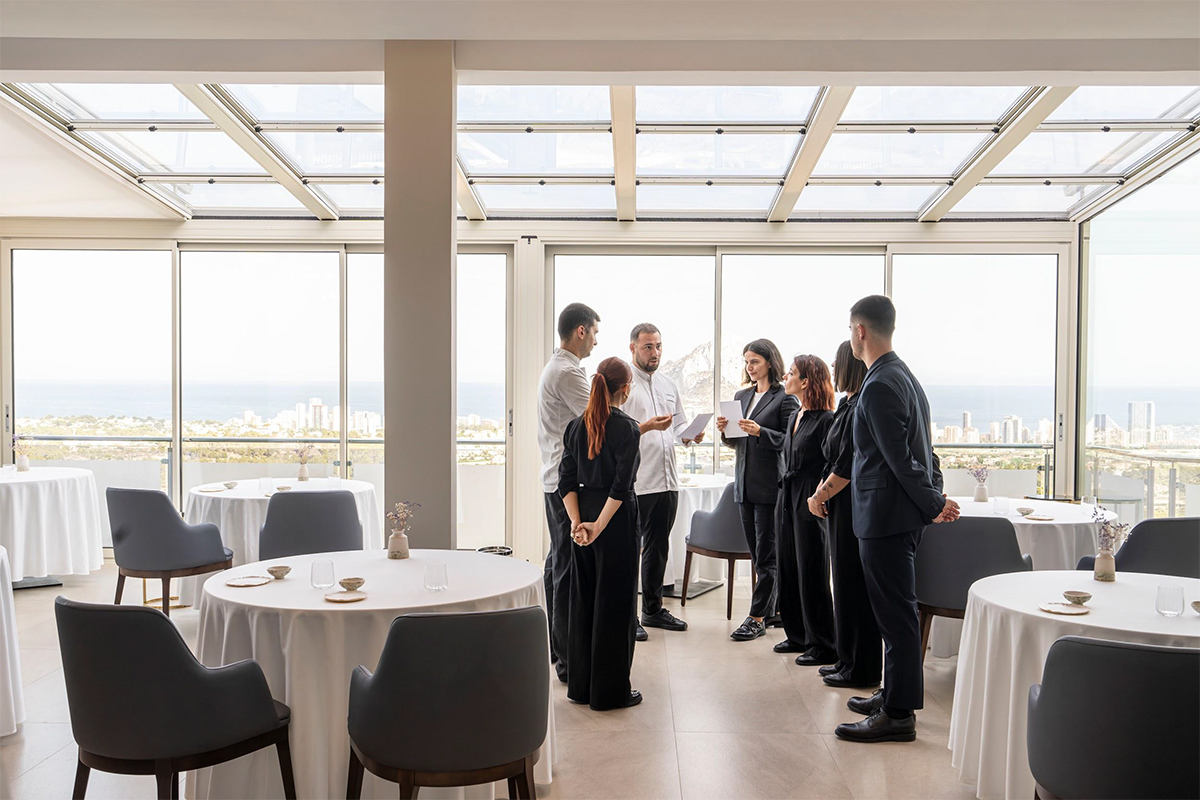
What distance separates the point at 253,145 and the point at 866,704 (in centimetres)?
521

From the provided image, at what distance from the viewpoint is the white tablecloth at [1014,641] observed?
2.58 metres

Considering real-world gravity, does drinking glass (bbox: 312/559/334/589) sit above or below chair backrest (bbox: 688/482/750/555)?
above

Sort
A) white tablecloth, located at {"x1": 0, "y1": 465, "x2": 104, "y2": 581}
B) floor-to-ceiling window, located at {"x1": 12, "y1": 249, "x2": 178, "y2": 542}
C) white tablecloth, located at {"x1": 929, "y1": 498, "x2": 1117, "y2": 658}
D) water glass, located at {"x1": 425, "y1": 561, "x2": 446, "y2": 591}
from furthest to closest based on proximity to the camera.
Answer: floor-to-ceiling window, located at {"x1": 12, "y1": 249, "x2": 178, "y2": 542} < white tablecloth, located at {"x1": 0, "y1": 465, "x2": 104, "y2": 581} < white tablecloth, located at {"x1": 929, "y1": 498, "x2": 1117, "y2": 658} < water glass, located at {"x1": 425, "y1": 561, "x2": 446, "y2": 591}

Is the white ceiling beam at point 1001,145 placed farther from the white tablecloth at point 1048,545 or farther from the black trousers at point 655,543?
the black trousers at point 655,543

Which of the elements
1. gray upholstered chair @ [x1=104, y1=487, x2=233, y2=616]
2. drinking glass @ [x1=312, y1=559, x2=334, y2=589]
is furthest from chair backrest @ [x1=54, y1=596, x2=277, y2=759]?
gray upholstered chair @ [x1=104, y1=487, x2=233, y2=616]

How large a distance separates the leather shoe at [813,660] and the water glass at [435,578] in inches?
101

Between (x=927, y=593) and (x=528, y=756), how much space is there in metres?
2.51

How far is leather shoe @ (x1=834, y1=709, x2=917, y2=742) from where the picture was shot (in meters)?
3.53

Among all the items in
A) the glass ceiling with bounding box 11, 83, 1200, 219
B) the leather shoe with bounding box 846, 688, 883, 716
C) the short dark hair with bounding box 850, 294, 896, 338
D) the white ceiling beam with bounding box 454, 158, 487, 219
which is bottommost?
the leather shoe with bounding box 846, 688, 883, 716

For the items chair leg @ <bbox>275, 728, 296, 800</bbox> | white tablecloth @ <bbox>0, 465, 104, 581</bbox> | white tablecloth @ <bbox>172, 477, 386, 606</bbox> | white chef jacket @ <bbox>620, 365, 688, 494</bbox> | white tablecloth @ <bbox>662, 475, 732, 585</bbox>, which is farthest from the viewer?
white tablecloth @ <bbox>662, 475, 732, 585</bbox>

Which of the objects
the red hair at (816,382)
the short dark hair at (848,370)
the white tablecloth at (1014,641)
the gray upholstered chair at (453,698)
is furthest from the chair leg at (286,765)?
the red hair at (816,382)

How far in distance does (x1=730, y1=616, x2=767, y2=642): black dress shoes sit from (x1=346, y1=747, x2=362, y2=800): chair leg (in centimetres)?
304

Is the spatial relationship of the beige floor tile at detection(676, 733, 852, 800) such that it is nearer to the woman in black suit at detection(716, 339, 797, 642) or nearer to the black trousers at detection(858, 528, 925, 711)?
the black trousers at detection(858, 528, 925, 711)

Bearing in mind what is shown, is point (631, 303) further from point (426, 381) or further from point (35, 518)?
point (35, 518)
